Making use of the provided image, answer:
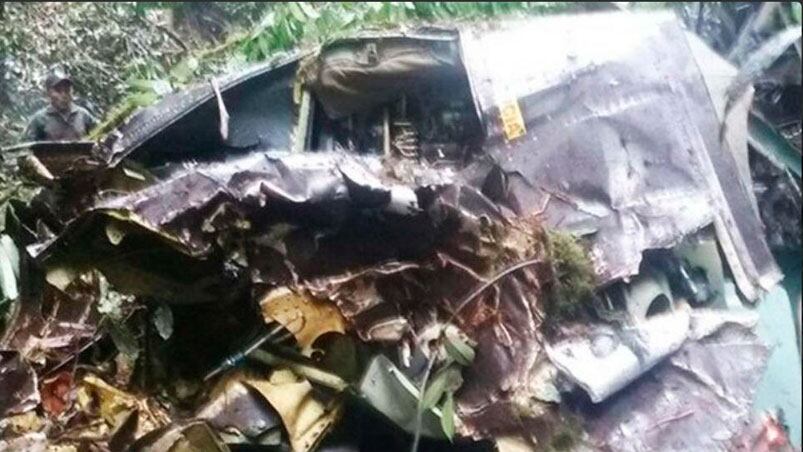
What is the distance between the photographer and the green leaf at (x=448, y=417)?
1560 millimetres

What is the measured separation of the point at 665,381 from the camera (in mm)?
1711

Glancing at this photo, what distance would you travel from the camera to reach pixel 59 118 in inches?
72.9

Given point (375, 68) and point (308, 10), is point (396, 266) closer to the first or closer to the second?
point (375, 68)

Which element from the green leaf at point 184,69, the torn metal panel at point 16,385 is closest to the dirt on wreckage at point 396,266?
the torn metal panel at point 16,385

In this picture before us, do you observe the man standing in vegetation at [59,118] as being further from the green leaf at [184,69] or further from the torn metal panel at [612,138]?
the torn metal panel at [612,138]

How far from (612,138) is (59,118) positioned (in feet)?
3.58

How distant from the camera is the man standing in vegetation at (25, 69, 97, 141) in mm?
1832

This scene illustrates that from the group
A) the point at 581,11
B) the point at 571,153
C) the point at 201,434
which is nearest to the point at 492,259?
the point at 571,153

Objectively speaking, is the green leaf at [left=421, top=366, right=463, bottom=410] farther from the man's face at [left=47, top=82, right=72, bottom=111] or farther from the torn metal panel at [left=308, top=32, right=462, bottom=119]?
the man's face at [left=47, top=82, right=72, bottom=111]

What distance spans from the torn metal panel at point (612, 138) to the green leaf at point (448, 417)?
1.25 ft

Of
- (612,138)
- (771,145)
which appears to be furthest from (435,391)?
(771,145)

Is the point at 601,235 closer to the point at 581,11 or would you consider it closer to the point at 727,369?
the point at 727,369

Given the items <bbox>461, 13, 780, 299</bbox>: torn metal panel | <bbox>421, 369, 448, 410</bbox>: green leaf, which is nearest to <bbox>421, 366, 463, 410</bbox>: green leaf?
<bbox>421, 369, 448, 410</bbox>: green leaf

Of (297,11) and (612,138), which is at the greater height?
(297,11)
